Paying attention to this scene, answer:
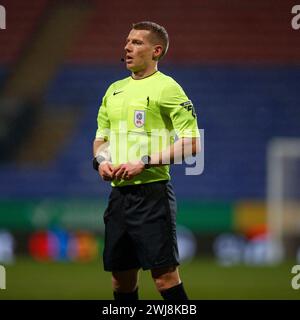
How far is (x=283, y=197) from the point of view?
11.4 m

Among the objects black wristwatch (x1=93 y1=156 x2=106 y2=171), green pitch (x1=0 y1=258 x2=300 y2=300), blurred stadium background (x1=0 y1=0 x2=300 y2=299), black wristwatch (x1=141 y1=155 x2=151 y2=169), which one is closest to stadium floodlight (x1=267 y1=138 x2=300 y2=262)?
blurred stadium background (x1=0 y1=0 x2=300 y2=299)

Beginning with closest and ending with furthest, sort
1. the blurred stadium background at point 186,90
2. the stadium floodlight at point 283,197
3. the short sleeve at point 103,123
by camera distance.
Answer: the short sleeve at point 103,123 < the stadium floodlight at point 283,197 < the blurred stadium background at point 186,90

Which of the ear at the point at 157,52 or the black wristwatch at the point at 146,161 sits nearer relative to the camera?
the black wristwatch at the point at 146,161

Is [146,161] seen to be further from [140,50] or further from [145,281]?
[145,281]

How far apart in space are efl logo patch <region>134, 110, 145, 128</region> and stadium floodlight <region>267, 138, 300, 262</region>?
7.08 m

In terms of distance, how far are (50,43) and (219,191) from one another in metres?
3.52

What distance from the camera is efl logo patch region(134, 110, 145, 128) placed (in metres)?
4.00

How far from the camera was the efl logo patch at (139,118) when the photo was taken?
4.00 meters

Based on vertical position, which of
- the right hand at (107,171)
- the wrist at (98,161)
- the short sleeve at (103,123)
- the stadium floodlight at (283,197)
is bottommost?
the stadium floodlight at (283,197)

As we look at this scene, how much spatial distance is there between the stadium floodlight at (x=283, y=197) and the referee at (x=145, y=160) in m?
6.99

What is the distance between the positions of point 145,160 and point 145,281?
4.50 meters

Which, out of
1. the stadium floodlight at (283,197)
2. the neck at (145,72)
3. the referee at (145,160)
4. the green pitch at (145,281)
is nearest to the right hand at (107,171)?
the referee at (145,160)

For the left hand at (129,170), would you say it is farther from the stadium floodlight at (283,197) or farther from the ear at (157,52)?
the stadium floodlight at (283,197)

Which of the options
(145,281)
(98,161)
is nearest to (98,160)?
(98,161)
